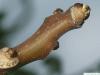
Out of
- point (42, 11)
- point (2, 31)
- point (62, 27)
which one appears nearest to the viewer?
point (62, 27)

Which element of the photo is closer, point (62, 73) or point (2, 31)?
point (2, 31)

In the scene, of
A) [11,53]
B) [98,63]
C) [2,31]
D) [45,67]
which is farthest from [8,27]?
[11,53]

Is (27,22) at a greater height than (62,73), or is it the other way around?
(27,22)

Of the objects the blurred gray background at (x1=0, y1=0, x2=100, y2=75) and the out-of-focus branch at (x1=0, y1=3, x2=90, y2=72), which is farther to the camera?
the blurred gray background at (x1=0, y1=0, x2=100, y2=75)

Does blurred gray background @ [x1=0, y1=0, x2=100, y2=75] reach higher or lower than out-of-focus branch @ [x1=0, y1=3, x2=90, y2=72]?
higher

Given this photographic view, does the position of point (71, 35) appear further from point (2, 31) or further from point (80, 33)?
point (2, 31)
